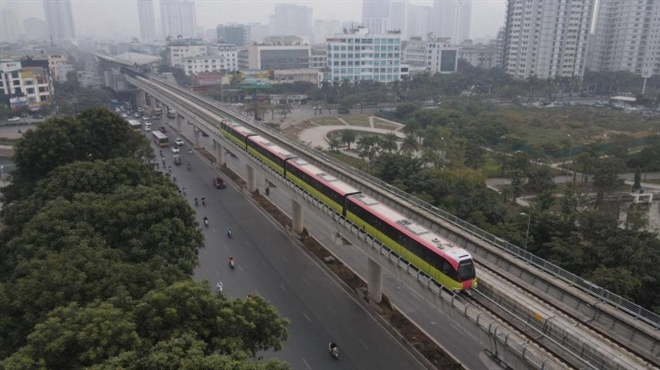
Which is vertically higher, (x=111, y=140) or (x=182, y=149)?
(x=111, y=140)

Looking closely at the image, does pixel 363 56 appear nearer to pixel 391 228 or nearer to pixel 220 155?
pixel 220 155

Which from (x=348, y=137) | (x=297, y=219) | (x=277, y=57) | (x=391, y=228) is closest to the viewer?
(x=391, y=228)

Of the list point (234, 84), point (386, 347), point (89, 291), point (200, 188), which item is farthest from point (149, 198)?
point (234, 84)

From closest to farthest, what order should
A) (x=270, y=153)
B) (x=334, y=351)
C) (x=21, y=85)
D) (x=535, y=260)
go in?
(x=334, y=351) → (x=535, y=260) → (x=270, y=153) → (x=21, y=85)

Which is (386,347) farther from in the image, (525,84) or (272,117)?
(525,84)

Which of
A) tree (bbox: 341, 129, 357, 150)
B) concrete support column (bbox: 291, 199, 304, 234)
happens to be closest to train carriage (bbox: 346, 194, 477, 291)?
concrete support column (bbox: 291, 199, 304, 234)

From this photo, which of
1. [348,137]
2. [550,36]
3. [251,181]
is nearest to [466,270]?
[251,181]

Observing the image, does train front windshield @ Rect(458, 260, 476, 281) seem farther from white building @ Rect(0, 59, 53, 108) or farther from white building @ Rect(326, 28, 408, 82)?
white building @ Rect(326, 28, 408, 82)

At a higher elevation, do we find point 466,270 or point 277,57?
point 277,57
